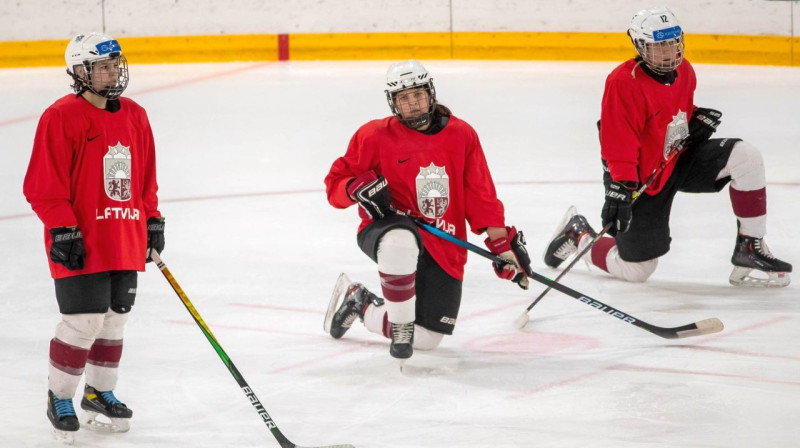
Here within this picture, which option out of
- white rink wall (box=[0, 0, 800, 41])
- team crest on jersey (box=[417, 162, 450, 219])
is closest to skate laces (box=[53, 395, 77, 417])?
team crest on jersey (box=[417, 162, 450, 219])

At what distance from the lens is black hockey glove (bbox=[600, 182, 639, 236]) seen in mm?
4078

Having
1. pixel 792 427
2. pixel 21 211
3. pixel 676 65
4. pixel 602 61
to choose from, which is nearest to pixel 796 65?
pixel 602 61

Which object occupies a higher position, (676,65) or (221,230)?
(676,65)

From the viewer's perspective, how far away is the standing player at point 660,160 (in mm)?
4102

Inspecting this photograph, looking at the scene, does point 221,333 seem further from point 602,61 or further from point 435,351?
point 602,61

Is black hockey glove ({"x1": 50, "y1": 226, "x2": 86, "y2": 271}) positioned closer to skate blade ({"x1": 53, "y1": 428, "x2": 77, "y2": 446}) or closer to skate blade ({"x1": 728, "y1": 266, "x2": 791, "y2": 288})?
skate blade ({"x1": 53, "y1": 428, "x2": 77, "y2": 446})

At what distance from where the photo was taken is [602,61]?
9516 mm

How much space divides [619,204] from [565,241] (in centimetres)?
57

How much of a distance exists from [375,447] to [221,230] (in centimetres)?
249

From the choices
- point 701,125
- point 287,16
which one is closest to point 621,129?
point 701,125

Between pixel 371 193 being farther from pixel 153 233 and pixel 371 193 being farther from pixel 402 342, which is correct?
pixel 153 233

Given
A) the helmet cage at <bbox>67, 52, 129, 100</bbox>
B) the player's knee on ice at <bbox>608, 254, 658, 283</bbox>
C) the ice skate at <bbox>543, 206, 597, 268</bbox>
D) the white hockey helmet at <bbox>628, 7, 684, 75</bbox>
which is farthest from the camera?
the ice skate at <bbox>543, 206, 597, 268</bbox>

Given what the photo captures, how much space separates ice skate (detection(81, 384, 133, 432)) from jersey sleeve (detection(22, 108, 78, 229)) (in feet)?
1.57

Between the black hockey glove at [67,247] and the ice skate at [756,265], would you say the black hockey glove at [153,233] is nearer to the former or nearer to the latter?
the black hockey glove at [67,247]
